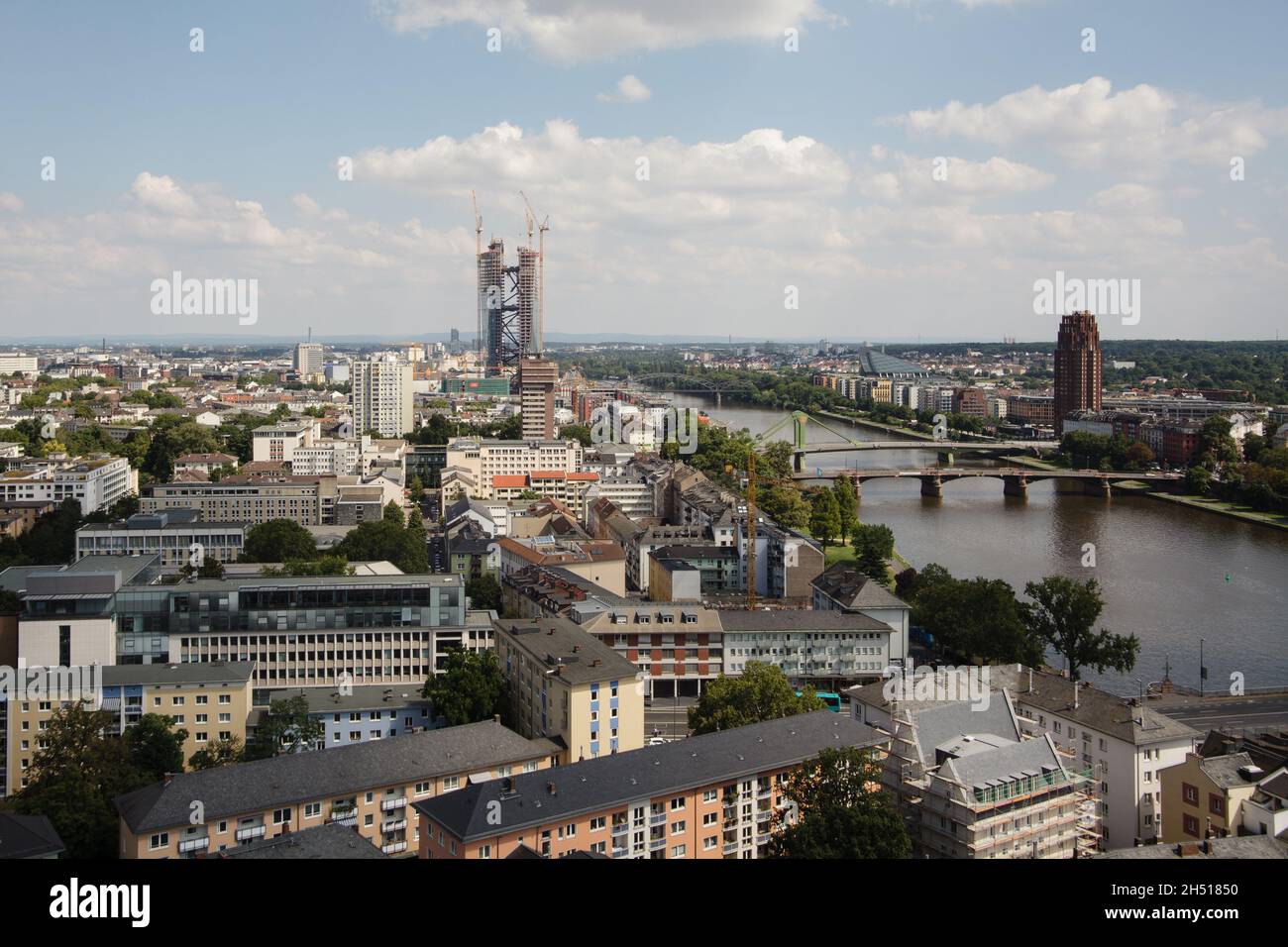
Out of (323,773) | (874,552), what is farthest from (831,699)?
(323,773)

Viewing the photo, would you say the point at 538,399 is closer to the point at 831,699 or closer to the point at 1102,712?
the point at 831,699

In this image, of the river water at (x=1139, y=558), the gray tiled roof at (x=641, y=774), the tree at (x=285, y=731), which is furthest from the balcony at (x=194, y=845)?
the river water at (x=1139, y=558)

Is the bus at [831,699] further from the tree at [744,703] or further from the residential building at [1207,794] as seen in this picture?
the residential building at [1207,794]

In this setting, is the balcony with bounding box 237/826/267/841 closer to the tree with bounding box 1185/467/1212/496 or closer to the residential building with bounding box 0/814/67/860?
the residential building with bounding box 0/814/67/860

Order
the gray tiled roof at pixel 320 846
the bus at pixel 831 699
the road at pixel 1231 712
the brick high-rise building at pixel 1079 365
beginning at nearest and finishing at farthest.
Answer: the gray tiled roof at pixel 320 846 < the road at pixel 1231 712 < the bus at pixel 831 699 < the brick high-rise building at pixel 1079 365

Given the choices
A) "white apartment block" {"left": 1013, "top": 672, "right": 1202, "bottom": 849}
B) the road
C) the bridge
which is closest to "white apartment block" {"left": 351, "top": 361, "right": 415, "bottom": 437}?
the bridge
